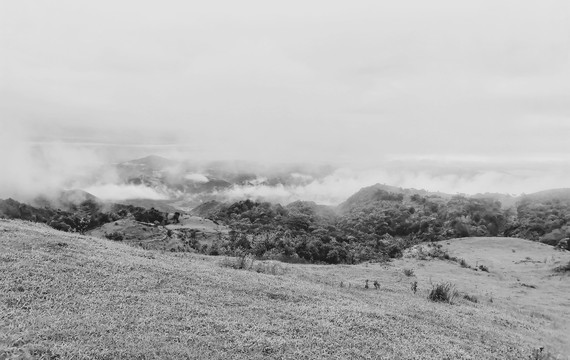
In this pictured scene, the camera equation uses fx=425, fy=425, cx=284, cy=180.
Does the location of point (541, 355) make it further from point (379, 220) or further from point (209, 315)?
point (379, 220)

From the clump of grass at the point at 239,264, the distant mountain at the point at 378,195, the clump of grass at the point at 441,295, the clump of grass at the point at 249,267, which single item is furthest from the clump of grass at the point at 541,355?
the distant mountain at the point at 378,195

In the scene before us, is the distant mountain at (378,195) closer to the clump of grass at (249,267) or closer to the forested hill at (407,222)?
the forested hill at (407,222)

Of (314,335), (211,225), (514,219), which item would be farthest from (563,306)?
(514,219)

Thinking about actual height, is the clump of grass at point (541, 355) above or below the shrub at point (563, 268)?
above

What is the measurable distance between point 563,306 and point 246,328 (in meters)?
23.9

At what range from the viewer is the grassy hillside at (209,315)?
10328 millimetres

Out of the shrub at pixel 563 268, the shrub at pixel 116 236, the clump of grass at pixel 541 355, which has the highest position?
the clump of grass at pixel 541 355

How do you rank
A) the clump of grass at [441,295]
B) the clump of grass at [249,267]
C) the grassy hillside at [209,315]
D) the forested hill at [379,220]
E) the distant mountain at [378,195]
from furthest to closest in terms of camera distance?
the distant mountain at [378,195], the forested hill at [379,220], the clump of grass at [249,267], the clump of grass at [441,295], the grassy hillside at [209,315]

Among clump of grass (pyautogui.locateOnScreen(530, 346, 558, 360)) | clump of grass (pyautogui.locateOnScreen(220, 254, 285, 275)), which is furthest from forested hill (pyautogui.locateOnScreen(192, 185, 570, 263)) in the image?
clump of grass (pyautogui.locateOnScreen(530, 346, 558, 360))

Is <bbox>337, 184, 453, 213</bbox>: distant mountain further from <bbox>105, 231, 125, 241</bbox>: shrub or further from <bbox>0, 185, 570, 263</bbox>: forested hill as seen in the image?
<bbox>105, 231, 125, 241</bbox>: shrub

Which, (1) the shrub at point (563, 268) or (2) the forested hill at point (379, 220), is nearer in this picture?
(1) the shrub at point (563, 268)

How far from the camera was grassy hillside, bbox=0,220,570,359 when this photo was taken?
10328 mm

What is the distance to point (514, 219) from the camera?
111688mm

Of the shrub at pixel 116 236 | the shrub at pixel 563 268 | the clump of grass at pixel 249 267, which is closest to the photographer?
the clump of grass at pixel 249 267
